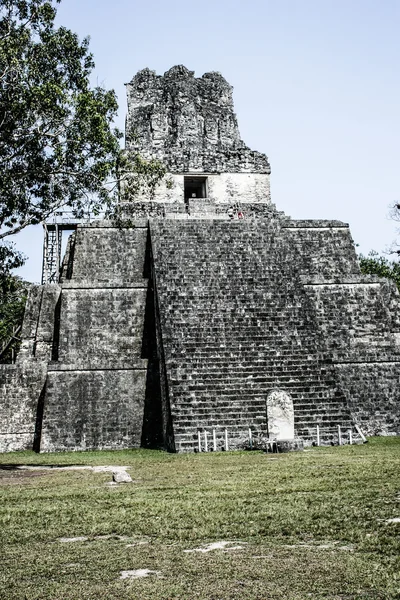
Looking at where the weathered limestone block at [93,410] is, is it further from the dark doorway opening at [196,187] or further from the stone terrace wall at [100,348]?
the dark doorway opening at [196,187]

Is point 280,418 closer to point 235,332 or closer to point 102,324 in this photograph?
point 235,332

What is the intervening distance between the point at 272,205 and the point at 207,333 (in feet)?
20.5

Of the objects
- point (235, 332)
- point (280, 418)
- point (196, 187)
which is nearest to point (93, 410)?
point (235, 332)

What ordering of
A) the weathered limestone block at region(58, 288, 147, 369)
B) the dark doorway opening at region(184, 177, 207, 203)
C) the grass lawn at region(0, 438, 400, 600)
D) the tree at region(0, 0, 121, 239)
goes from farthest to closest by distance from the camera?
the dark doorway opening at region(184, 177, 207, 203)
the weathered limestone block at region(58, 288, 147, 369)
the tree at region(0, 0, 121, 239)
the grass lawn at region(0, 438, 400, 600)

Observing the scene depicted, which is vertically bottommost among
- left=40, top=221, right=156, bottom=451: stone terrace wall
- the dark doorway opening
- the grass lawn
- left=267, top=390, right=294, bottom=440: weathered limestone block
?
the grass lawn

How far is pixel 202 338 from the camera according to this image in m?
12.7

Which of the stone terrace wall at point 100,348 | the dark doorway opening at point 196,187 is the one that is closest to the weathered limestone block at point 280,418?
the stone terrace wall at point 100,348

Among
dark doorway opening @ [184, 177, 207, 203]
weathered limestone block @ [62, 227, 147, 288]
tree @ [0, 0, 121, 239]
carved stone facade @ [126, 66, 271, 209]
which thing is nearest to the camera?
tree @ [0, 0, 121, 239]

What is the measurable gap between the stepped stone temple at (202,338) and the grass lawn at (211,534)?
3932 mm

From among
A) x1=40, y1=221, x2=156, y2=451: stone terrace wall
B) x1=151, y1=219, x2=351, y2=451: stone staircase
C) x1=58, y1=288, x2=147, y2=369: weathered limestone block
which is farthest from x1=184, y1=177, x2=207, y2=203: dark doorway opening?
x1=58, y1=288, x2=147, y2=369: weathered limestone block

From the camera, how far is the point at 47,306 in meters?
15.0

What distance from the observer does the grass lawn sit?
Answer: 9.86 ft

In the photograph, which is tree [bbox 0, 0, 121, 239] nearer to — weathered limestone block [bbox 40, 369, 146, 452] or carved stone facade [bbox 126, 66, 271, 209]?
weathered limestone block [bbox 40, 369, 146, 452]

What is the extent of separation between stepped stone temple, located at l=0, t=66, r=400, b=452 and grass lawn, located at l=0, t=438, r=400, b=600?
3932 millimetres
